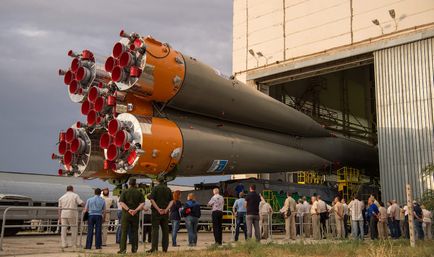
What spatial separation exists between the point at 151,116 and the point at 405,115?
11075mm

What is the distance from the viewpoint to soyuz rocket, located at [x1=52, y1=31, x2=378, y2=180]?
13.1m

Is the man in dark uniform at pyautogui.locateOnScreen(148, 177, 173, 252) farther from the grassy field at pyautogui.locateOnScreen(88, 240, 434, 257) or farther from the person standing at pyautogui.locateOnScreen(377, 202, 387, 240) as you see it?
the person standing at pyautogui.locateOnScreen(377, 202, 387, 240)

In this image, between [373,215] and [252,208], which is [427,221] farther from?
[252,208]

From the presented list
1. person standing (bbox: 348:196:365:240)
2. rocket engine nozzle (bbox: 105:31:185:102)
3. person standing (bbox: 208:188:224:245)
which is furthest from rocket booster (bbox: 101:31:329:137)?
person standing (bbox: 348:196:365:240)

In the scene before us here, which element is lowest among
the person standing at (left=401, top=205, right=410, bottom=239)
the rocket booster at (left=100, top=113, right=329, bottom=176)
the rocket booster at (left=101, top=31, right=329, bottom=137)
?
the person standing at (left=401, top=205, right=410, bottom=239)

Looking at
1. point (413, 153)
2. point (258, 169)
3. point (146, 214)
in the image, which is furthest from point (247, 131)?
point (413, 153)

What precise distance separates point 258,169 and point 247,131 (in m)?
1.54

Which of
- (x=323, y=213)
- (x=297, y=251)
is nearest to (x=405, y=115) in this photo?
(x=323, y=213)

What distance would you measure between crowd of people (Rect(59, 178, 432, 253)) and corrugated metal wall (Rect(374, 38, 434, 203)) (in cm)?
212

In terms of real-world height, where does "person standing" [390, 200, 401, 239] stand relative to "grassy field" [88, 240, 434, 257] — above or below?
above

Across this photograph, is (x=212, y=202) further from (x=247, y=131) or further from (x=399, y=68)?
(x=399, y=68)

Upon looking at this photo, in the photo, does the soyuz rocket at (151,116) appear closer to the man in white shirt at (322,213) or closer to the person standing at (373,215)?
the man in white shirt at (322,213)

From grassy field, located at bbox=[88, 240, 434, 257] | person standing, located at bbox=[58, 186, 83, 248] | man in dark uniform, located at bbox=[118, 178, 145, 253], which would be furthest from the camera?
person standing, located at bbox=[58, 186, 83, 248]

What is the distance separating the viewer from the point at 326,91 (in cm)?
3266
